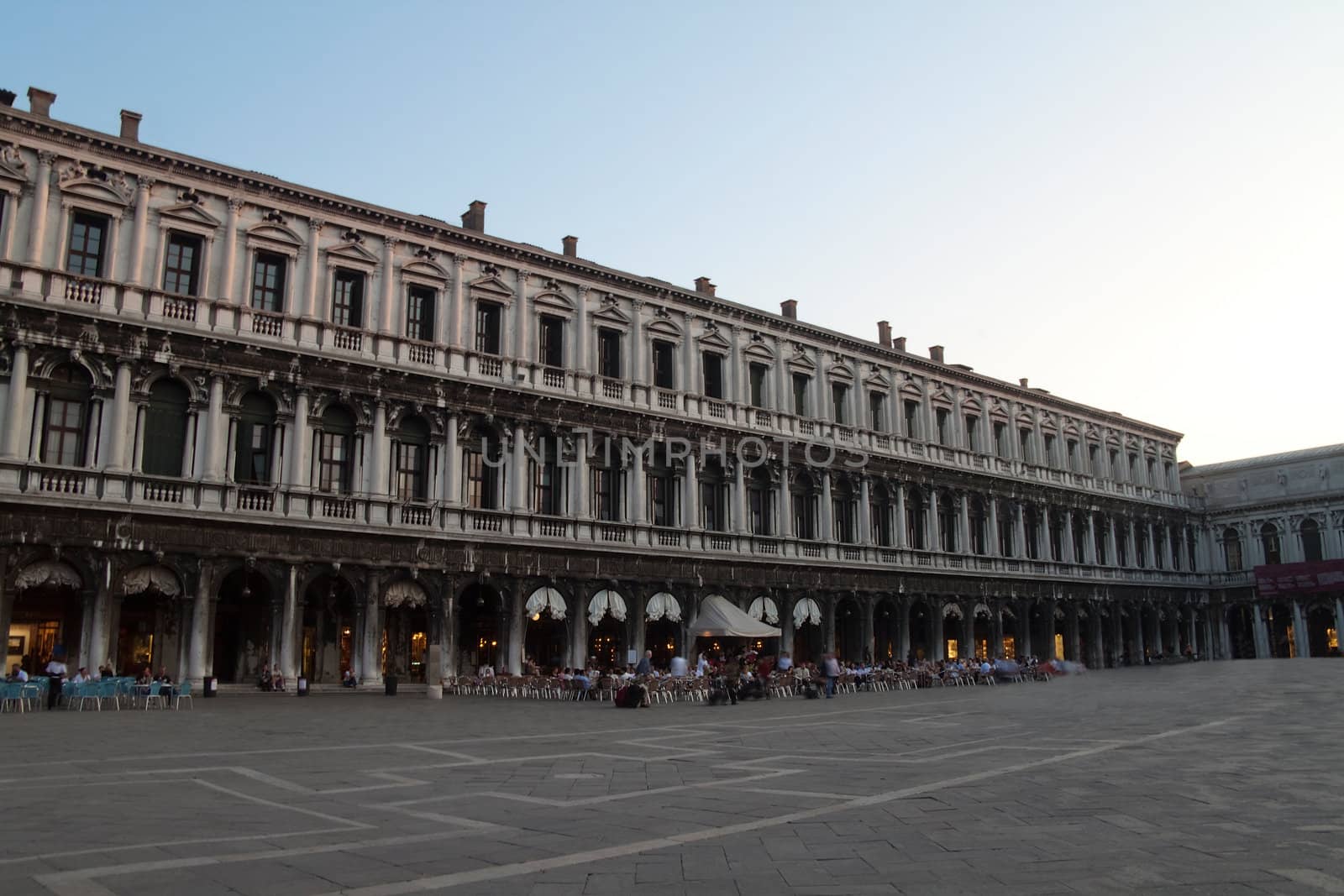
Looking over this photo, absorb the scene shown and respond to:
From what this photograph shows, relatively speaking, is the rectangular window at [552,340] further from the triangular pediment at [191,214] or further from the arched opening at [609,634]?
the triangular pediment at [191,214]

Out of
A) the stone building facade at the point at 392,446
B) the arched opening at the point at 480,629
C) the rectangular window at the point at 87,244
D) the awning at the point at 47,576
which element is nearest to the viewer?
the awning at the point at 47,576

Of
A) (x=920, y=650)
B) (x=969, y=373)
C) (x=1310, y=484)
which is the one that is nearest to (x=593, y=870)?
(x=920, y=650)

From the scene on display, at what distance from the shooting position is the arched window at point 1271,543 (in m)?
57.0

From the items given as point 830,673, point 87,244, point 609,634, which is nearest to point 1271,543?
point 830,673

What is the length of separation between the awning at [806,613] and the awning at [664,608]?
5.09 m

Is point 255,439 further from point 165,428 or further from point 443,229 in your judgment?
point 443,229

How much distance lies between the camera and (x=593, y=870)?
6.40 m

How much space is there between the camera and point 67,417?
23.0 metres

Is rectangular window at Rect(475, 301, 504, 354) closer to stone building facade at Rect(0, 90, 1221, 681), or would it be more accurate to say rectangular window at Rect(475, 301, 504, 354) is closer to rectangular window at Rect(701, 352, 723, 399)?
stone building facade at Rect(0, 90, 1221, 681)

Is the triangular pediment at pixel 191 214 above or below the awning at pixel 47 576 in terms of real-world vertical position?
above

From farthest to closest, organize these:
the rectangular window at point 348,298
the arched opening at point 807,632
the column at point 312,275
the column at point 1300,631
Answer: the column at point 1300,631, the arched opening at point 807,632, the rectangular window at point 348,298, the column at point 312,275

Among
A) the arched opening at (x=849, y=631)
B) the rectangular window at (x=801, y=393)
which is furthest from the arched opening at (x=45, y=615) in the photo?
the arched opening at (x=849, y=631)

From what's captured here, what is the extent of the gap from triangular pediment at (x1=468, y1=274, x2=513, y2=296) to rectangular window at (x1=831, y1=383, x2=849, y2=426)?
46.2 ft

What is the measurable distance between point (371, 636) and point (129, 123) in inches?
542
